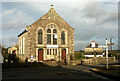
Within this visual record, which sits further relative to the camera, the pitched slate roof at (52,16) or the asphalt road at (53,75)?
the pitched slate roof at (52,16)

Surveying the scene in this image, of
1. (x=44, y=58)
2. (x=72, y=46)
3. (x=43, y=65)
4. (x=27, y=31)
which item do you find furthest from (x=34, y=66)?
(x=72, y=46)

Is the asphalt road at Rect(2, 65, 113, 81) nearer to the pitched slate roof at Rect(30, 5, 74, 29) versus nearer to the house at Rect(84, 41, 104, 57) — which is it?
the house at Rect(84, 41, 104, 57)

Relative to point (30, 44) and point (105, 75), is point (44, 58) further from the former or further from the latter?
point (105, 75)

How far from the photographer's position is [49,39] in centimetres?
2973

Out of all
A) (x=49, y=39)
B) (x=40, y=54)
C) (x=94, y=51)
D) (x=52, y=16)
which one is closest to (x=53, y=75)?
(x=94, y=51)

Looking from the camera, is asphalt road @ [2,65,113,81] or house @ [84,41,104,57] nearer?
asphalt road @ [2,65,113,81]

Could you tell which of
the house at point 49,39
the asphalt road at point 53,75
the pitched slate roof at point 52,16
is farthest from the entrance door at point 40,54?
the asphalt road at point 53,75

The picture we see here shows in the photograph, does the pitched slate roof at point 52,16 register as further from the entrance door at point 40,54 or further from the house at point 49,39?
the entrance door at point 40,54

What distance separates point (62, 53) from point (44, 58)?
3.88 metres

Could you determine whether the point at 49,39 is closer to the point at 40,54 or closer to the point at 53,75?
the point at 40,54

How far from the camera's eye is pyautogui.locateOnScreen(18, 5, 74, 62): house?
2852 centimetres

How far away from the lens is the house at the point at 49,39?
28.5 m

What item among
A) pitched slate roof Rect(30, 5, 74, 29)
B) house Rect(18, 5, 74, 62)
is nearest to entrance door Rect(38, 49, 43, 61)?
house Rect(18, 5, 74, 62)

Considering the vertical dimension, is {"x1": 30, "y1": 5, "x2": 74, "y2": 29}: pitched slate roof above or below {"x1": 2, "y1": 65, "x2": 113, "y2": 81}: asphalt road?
above
